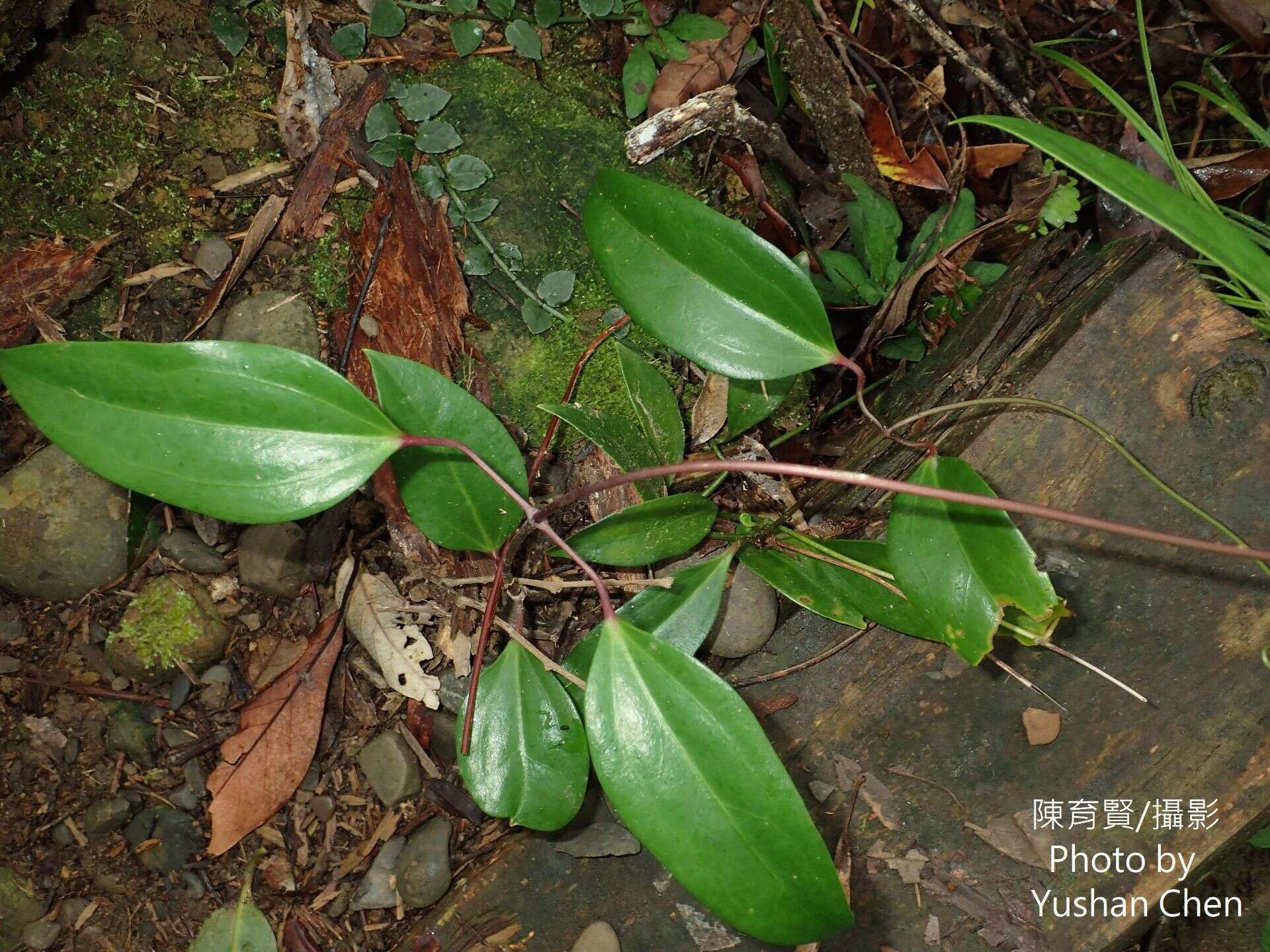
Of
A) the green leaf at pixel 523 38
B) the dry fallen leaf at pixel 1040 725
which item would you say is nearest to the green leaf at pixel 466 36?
the green leaf at pixel 523 38

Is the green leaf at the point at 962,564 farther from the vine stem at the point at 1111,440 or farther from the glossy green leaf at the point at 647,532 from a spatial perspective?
the glossy green leaf at the point at 647,532

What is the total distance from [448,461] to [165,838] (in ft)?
2.83

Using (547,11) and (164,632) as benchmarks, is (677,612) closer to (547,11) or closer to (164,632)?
(164,632)

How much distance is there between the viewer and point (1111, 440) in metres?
1.29

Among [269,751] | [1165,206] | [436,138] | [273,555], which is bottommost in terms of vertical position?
[269,751]

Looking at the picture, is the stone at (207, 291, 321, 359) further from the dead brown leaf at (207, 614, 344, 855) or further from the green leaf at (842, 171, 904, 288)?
the green leaf at (842, 171, 904, 288)

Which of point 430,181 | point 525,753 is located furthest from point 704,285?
point 525,753

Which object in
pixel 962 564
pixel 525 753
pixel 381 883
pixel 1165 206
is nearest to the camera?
pixel 1165 206

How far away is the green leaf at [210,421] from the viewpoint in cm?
94

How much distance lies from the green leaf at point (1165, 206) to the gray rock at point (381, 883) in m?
1.42

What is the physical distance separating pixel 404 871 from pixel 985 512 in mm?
1106

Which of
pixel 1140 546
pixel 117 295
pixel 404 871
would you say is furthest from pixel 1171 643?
pixel 117 295

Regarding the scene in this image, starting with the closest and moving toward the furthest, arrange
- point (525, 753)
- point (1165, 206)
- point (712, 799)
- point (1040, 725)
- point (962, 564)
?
point (1165, 206)
point (712, 799)
point (962, 564)
point (525, 753)
point (1040, 725)

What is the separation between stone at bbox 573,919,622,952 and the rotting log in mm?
15
